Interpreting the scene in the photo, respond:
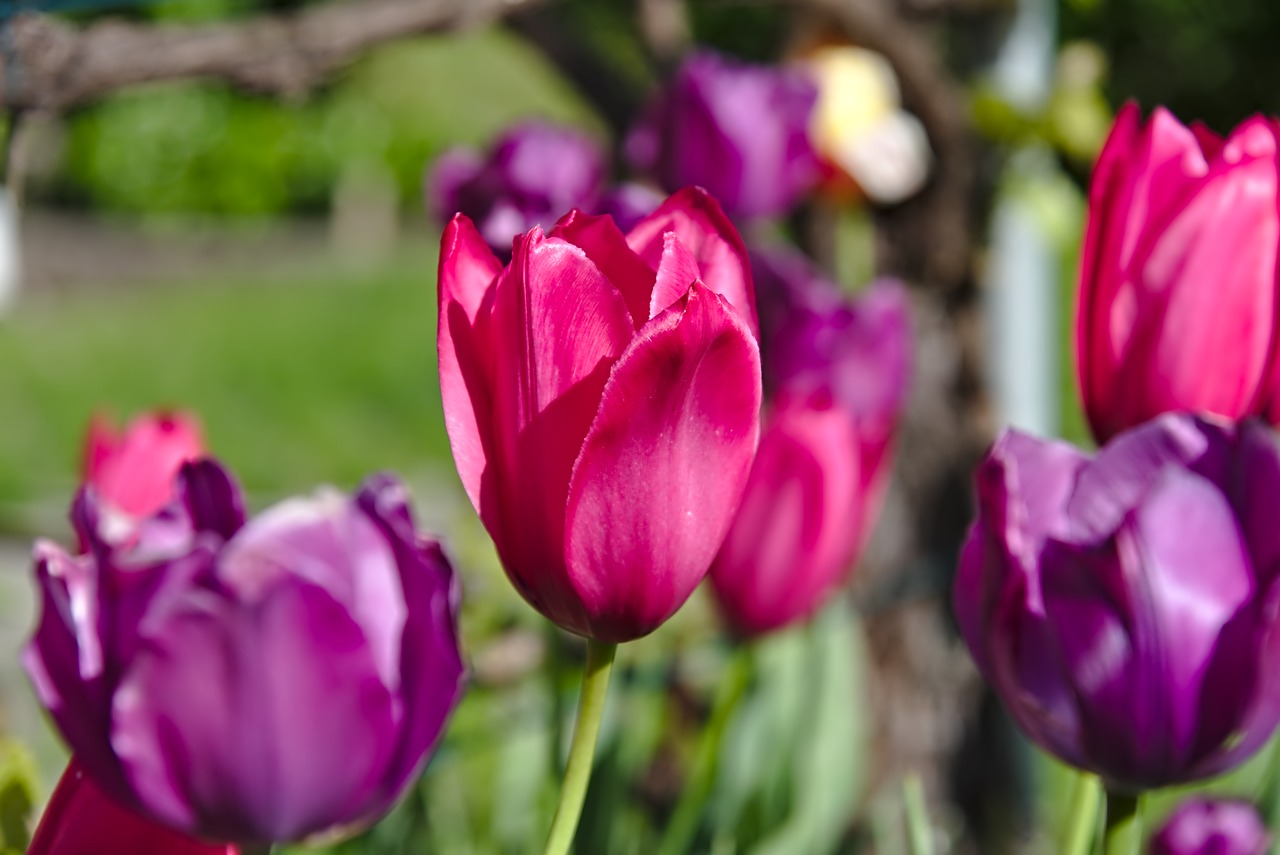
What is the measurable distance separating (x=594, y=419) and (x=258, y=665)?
9cm

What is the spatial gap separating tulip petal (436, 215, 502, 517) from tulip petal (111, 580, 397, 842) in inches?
2.1

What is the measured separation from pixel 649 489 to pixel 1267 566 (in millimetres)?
158

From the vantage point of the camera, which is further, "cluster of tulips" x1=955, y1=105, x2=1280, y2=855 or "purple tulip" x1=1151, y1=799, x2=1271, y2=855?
"purple tulip" x1=1151, y1=799, x2=1271, y2=855

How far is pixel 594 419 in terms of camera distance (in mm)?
357

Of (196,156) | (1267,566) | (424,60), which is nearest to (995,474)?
(1267,566)

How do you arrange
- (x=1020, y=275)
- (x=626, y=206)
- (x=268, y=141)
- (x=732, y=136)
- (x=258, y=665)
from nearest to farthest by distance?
(x=258, y=665) < (x=626, y=206) < (x=732, y=136) < (x=1020, y=275) < (x=268, y=141)

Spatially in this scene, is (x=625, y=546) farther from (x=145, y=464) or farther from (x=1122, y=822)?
(x=145, y=464)

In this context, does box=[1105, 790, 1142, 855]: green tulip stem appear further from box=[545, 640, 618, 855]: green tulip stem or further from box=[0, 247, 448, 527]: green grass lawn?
box=[0, 247, 448, 527]: green grass lawn

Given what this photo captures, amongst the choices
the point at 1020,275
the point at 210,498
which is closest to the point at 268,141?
the point at 1020,275

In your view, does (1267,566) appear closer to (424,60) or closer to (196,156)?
(196,156)

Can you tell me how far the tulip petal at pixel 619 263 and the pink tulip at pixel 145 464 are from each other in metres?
0.25

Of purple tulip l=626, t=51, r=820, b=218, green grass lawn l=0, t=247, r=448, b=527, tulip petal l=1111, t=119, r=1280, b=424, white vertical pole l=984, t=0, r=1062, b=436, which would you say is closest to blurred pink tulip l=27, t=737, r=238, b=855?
tulip petal l=1111, t=119, r=1280, b=424

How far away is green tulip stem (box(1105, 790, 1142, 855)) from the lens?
0.41m

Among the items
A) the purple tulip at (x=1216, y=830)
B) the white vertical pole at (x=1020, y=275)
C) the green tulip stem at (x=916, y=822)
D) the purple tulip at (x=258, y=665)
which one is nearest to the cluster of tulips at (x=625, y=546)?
the purple tulip at (x=258, y=665)
